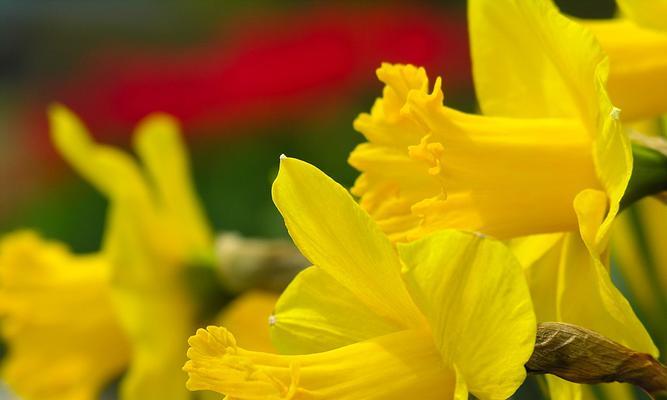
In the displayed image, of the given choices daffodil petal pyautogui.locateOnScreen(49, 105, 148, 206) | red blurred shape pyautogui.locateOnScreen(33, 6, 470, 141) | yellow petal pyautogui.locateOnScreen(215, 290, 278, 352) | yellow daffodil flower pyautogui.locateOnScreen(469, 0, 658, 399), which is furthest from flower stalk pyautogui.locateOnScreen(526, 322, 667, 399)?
red blurred shape pyautogui.locateOnScreen(33, 6, 470, 141)

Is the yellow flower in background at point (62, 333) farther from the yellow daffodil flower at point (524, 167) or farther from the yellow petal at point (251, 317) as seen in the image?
the yellow daffodil flower at point (524, 167)

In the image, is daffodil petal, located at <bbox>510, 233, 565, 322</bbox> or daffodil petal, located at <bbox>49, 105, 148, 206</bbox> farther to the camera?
daffodil petal, located at <bbox>49, 105, 148, 206</bbox>

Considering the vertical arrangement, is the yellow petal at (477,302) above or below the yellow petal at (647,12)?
below

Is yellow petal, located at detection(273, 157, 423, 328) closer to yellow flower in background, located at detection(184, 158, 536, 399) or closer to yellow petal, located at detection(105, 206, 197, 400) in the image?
yellow flower in background, located at detection(184, 158, 536, 399)

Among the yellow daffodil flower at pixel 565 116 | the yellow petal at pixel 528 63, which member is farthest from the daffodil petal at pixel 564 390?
the yellow petal at pixel 528 63

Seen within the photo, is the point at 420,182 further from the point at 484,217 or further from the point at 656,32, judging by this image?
the point at 656,32

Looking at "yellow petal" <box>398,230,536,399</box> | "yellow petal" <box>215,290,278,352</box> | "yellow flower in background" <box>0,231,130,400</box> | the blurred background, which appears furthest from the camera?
the blurred background

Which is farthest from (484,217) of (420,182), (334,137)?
(334,137)

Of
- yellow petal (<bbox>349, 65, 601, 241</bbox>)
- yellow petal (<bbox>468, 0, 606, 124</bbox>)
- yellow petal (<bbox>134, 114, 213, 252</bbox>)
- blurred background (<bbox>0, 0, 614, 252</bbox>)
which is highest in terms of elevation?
yellow petal (<bbox>468, 0, 606, 124</bbox>)
